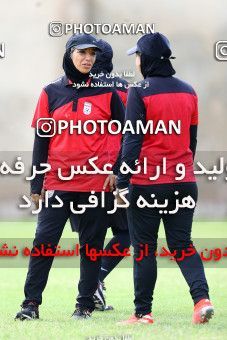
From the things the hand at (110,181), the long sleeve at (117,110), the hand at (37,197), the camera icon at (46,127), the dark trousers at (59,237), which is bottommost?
the dark trousers at (59,237)

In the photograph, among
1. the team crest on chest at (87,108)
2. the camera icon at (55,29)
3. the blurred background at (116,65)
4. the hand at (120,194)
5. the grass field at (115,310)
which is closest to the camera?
the grass field at (115,310)

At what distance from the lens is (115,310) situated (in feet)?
30.0

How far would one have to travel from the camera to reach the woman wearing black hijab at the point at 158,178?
7.58 meters

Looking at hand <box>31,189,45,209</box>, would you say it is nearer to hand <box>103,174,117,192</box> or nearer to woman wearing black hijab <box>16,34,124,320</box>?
woman wearing black hijab <box>16,34,124,320</box>

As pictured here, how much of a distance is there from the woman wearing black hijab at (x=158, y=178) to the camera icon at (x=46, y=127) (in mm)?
623

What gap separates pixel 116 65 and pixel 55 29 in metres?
21.5

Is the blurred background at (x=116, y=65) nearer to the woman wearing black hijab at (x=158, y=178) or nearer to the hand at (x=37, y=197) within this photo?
the hand at (x=37, y=197)

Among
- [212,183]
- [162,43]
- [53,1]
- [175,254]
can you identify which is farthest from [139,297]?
[212,183]

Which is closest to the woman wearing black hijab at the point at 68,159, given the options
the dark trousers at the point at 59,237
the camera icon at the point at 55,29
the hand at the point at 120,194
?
the dark trousers at the point at 59,237

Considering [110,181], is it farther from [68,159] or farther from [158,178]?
[158,178]

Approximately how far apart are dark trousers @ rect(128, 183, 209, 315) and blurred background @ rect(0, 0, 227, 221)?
2276 cm

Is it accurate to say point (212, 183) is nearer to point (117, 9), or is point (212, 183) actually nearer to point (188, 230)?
point (117, 9)

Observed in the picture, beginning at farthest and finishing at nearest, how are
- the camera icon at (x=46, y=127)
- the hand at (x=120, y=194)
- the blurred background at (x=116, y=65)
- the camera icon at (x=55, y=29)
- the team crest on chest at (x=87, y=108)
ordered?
the blurred background at (x=116, y=65) < the camera icon at (x=55, y=29) < the team crest on chest at (x=87, y=108) < the camera icon at (x=46, y=127) < the hand at (x=120, y=194)

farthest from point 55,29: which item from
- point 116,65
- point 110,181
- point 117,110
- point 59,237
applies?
point 116,65
